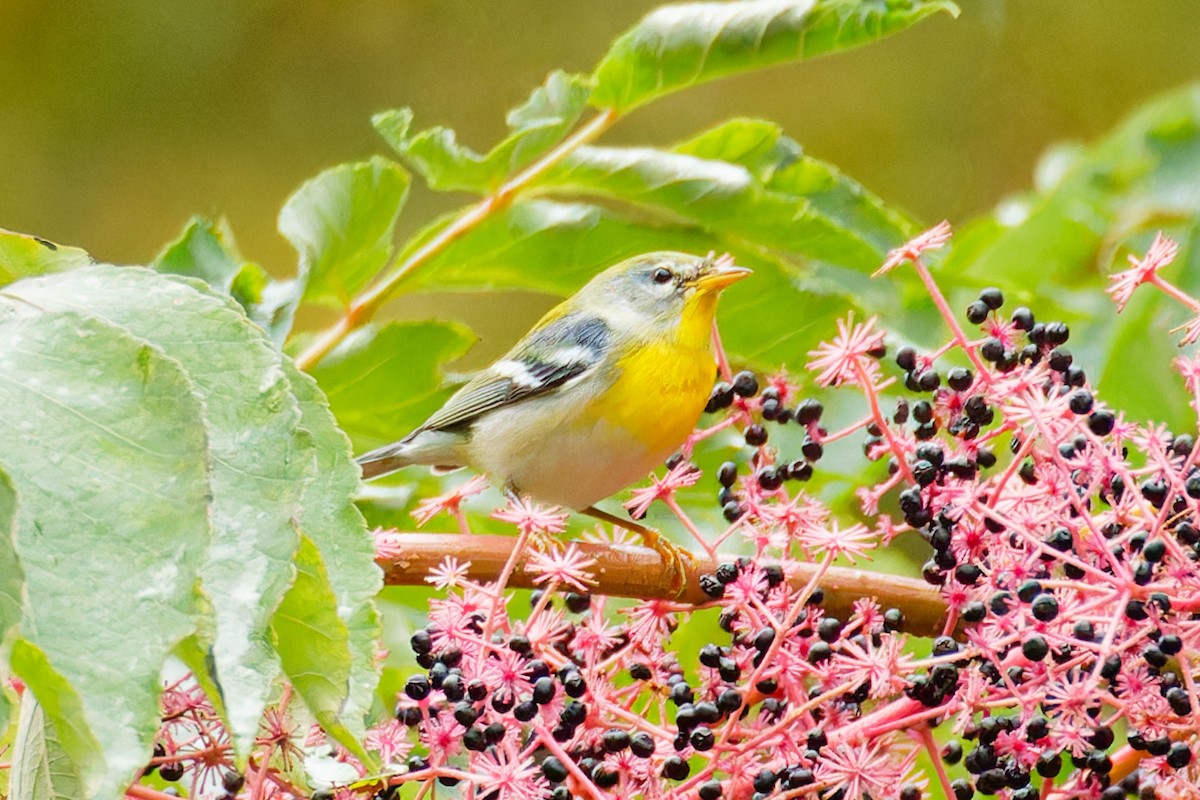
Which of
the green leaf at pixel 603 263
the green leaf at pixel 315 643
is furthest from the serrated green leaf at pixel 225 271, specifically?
the green leaf at pixel 315 643

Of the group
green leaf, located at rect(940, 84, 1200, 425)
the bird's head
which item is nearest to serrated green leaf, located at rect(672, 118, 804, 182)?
the bird's head

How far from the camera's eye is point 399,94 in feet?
23.6

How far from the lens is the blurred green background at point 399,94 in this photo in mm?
5957

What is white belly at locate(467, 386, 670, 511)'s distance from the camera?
228 centimetres

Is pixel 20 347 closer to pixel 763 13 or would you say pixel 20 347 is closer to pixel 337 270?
pixel 337 270

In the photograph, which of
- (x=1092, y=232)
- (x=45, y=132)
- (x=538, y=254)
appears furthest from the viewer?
(x=45, y=132)

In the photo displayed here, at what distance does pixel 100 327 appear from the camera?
3.38ft

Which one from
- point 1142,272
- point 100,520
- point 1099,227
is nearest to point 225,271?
point 100,520

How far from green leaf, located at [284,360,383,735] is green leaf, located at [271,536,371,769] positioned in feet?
0.09

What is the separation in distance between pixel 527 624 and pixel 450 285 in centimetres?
79

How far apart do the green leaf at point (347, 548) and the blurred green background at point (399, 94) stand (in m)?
4.93

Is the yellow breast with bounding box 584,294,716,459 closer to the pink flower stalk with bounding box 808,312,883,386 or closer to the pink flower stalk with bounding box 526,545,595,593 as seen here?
the pink flower stalk with bounding box 808,312,883,386

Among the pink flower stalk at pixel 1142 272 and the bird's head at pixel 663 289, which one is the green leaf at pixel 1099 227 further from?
the pink flower stalk at pixel 1142 272

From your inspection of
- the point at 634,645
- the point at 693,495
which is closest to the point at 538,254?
the point at 693,495
